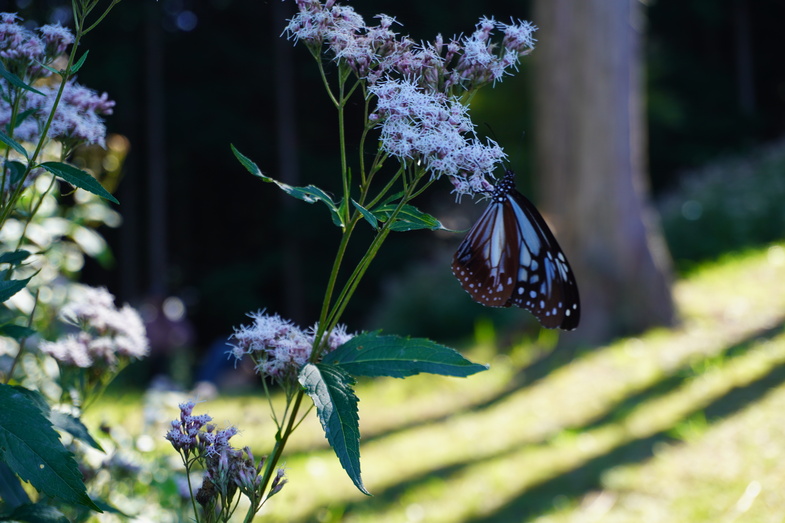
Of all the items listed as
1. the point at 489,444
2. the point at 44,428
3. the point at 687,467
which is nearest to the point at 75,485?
the point at 44,428

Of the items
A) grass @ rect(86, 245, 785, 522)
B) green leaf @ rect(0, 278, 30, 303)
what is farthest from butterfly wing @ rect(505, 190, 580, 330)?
grass @ rect(86, 245, 785, 522)

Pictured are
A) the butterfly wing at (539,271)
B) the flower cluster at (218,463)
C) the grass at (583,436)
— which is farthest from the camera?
the grass at (583,436)

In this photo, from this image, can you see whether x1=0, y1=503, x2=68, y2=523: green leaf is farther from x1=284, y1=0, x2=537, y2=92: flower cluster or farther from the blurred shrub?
the blurred shrub

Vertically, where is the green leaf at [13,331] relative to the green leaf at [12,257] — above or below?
below

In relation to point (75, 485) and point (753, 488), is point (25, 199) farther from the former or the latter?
point (753, 488)

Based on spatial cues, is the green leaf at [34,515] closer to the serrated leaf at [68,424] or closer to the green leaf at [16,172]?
the serrated leaf at [68,424]

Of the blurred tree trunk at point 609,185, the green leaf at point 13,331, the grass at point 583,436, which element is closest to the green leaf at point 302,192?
the green leaf at point 13,331

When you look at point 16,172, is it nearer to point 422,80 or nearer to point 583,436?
point 422,80
